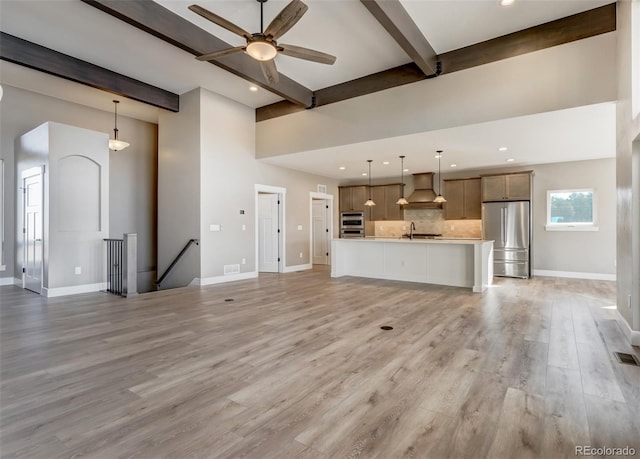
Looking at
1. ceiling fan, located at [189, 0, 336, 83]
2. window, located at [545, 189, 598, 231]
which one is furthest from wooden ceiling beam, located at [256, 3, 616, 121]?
window, located at [545, 189, 598, 231]

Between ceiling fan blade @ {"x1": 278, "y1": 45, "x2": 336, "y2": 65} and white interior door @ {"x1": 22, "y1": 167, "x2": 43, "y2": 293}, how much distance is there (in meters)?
4.96

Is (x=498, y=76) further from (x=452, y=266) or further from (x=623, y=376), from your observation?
(x=623, y=376)

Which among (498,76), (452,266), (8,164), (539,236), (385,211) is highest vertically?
(498,76)

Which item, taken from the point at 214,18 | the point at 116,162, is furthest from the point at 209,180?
the point at 214,18

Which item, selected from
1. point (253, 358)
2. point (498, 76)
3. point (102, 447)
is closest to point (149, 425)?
point (102, 447)

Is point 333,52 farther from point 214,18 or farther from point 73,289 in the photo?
point 73,289

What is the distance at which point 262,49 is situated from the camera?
3.58 meters

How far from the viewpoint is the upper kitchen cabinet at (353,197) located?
1055cm

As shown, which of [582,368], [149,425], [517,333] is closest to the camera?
[149,425]

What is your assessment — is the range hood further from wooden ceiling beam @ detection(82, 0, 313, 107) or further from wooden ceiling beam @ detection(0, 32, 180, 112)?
wooden ceiling beam @ detection(0, 32, 180, 112)

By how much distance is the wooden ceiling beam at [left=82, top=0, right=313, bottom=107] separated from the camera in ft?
12.4

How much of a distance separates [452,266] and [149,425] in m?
5.77

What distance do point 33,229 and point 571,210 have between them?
1148 cm

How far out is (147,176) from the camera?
26.3 ft
